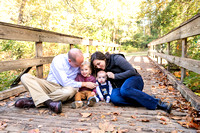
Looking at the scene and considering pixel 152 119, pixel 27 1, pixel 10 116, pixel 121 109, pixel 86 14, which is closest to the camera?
pixel 152 119

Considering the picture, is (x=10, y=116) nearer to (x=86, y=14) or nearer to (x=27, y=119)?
(x=27, y=119)

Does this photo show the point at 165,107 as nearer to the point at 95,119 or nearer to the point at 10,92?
the point at 95,119

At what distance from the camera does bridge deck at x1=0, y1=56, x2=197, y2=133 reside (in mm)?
2131

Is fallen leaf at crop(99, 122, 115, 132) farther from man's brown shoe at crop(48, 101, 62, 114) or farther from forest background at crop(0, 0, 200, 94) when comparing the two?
forest background at crop(0, 0, 200, 94)

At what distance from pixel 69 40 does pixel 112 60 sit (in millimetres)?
2547

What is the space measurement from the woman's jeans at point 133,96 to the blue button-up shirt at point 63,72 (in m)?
0.84

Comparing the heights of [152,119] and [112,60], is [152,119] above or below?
below

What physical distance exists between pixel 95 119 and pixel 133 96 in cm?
83

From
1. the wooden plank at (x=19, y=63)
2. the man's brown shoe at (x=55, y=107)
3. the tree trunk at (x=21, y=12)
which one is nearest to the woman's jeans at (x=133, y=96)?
the man's brown shoe at (x=55, y=107)

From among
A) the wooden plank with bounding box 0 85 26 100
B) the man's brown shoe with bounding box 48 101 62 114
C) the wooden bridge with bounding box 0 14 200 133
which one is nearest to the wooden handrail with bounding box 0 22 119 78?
the wooden bridge with bounding box 0 14 200 133

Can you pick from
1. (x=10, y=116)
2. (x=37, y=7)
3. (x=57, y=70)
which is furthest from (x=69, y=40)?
(x=37, y=7)

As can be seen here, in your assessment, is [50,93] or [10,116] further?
[50,93]

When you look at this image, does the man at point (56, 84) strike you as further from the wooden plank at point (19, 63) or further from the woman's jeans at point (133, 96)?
the woman's jeans at point (133, 96)

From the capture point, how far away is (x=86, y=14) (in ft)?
44.8
